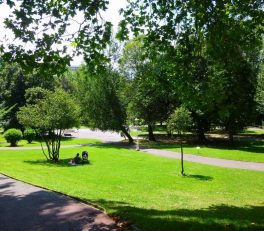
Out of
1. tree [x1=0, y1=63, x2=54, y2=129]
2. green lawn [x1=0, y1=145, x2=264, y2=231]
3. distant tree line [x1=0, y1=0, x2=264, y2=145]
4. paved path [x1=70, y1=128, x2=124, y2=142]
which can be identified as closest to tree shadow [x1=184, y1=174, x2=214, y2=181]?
green lawn [x1=0, y1=145, x2=264, y2=231]

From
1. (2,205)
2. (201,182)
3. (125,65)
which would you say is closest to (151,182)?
(201,182)

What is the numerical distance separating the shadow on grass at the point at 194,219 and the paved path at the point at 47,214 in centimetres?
66

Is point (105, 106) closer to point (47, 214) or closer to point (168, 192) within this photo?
point (168, 192)

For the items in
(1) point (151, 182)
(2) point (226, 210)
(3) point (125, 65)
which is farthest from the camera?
(3) point (125, 65)

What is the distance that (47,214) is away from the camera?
1066 centimetres

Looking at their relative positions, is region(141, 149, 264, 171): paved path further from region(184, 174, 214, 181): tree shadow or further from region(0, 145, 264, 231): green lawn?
region(184, 174, 214, 181): tree shadow

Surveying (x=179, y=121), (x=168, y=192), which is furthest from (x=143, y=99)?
(x=168, y=192)

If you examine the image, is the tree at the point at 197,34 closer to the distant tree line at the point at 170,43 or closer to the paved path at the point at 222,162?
the distant tree line at the point at 170,43

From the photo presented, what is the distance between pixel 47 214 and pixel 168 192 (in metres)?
7.01

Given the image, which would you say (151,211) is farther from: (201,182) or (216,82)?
(201,182)

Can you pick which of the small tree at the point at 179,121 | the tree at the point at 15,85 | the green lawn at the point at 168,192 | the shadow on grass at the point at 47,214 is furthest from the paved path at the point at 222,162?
the tree at the point at 15,85

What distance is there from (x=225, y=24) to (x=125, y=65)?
38.5m

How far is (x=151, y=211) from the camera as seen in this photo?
10961mm

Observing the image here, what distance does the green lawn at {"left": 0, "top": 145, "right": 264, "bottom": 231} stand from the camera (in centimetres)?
958
